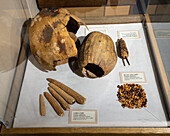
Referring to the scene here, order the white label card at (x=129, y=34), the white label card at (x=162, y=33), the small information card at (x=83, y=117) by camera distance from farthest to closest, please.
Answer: the white label card at (x=129, y=34) → the white label card at (x=162, y=33) → the small information card at (x=83, y=117)

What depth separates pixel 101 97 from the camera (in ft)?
3.79

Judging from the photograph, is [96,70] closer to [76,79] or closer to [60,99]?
[76,79]

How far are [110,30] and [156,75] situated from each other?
55 cm

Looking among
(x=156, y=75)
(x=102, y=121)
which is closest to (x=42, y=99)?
(x=102, y=121)

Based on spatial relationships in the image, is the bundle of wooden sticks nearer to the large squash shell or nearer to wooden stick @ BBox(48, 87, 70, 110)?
wooden stick @ BBox(48, 87, 70, 110)

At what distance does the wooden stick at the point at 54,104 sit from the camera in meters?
1.08

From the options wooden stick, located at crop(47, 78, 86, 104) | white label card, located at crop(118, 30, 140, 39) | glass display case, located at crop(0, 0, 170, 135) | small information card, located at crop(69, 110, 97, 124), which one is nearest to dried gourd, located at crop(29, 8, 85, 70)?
glass display case, located at crop(0, 0, 170, 135)

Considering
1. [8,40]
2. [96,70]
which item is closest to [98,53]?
[96,70]

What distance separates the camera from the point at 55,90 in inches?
46.8

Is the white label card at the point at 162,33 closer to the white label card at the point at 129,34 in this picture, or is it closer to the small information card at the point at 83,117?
the white label card at the point at 129,34

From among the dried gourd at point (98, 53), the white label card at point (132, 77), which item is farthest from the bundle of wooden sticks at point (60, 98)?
the white label card at point (132, 77)

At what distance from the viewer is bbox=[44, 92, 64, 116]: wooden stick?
Result: 3.56 ft

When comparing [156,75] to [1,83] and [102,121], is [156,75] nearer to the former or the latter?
[102,121]

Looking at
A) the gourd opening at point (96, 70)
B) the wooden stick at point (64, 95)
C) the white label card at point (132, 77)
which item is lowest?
the wooden stick at point (64, 95)
